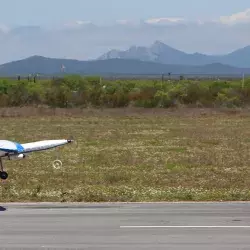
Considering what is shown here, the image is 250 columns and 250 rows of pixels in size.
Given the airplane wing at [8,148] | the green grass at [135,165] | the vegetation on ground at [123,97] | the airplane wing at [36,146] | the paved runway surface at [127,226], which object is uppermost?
the airplane wing at [8,148]

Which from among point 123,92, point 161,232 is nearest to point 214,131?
point 161,232

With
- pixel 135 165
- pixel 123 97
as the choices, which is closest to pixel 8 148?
pixel 135 165

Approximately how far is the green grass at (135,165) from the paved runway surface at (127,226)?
65.2 inches

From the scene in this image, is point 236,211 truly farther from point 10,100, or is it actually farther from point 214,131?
point 10,100

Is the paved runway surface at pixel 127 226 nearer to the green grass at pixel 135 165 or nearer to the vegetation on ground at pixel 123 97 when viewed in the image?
the green grass at pixel 135 165

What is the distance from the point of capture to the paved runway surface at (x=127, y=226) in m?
12.0

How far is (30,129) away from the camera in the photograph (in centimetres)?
4700

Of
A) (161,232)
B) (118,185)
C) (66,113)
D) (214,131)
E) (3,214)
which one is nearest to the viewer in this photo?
(161,232)

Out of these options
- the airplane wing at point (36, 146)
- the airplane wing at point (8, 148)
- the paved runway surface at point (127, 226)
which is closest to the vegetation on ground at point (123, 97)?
the airplane wing at point (36, 146)

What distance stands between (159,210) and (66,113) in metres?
52.0

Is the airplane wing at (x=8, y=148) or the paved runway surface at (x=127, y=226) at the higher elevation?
the airplane wing at (x=8, y=148)

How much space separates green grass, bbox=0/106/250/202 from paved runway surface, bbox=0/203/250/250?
166cm

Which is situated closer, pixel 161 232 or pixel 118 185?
pixel 161 232

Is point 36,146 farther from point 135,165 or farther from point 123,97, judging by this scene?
point 123,97
